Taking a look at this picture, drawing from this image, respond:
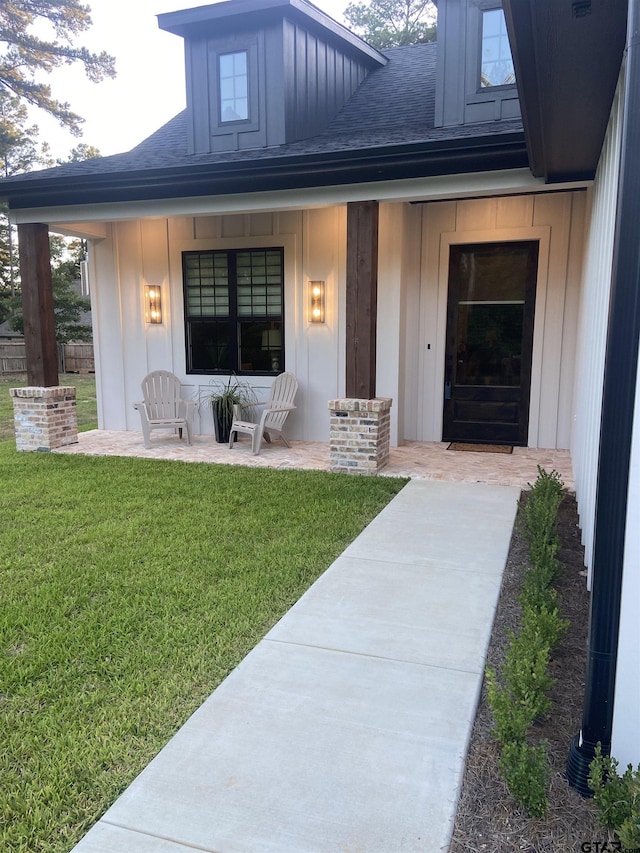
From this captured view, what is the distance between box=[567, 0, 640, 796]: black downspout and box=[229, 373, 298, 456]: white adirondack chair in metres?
5.29

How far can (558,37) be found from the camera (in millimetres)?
2605

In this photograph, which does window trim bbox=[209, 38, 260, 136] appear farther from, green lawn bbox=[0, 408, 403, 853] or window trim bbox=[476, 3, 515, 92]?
green lawn bbox=[0, 408, 403, 853]

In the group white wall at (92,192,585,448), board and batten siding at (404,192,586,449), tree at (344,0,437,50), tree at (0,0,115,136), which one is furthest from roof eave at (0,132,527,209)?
tree at (0,0,115,136)

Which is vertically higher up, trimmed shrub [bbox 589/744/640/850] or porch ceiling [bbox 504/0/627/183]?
porch ceiling [bbox 504/0/627/183]

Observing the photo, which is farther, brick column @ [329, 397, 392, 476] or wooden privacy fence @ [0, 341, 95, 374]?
wooden privacy fence @ [0, 341, 95, 374]

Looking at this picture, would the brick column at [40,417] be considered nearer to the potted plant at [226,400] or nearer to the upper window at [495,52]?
the potted plant at [226,400]

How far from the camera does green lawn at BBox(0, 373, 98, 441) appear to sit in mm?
9470

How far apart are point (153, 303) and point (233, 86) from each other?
9.51ft

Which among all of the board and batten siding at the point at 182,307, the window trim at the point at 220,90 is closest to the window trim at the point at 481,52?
the board and batten siding at the point at 182,307

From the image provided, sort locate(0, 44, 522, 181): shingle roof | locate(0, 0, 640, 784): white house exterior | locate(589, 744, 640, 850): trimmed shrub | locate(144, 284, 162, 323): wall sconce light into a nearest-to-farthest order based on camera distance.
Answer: locate(589, 744, 640, 850): trimmed shrub, locate(0, 0, 640, 784): white house exterior, locate(0, 44, 522, 181): shingle roof, locate(144, 284, 162, 323): wall sconce light

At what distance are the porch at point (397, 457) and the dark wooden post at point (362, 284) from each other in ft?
3.79

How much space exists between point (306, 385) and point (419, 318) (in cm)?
165

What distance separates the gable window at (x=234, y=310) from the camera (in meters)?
7.75

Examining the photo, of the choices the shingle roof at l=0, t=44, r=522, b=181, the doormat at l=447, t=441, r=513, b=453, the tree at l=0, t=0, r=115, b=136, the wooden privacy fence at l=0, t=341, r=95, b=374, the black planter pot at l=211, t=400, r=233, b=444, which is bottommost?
the doormat at l=447, t=441, r=513, b=453
